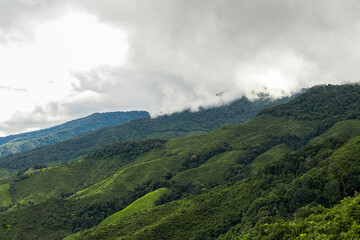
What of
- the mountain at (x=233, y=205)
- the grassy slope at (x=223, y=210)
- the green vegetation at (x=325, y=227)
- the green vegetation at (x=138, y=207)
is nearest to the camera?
the green vegetation at (x=325, y=227)

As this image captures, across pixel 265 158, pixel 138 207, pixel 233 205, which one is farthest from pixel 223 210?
pixel 265 158

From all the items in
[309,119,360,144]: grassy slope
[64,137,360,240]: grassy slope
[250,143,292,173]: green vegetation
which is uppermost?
[309,119,360,144]: grassy slope

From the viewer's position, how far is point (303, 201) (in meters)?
80.4

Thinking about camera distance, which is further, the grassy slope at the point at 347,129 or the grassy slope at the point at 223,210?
the grassy slope at the point at 347,129

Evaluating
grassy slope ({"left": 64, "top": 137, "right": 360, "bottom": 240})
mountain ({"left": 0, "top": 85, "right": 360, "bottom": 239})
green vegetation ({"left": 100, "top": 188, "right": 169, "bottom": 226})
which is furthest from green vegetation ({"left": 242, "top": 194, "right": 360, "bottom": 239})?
green vegetation ({"left": 100, "top": 188, "right": 169, "bottom": 226})

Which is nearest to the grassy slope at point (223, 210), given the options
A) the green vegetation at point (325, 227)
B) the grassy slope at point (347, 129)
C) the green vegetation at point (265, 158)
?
the green vegetation at point (325, 227)

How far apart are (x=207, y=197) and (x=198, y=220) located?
16.1m

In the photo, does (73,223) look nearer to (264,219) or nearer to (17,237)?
(17,237)

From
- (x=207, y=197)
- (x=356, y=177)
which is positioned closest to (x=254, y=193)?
(x=207, y=197)

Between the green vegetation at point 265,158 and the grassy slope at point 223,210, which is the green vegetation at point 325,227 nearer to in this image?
the grassy slope at point 223,210

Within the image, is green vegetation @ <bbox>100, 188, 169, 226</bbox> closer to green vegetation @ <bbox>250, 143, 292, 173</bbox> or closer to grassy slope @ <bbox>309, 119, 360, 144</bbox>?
green vegetation @ <bbox>250, 143, 292, 173</bbox>

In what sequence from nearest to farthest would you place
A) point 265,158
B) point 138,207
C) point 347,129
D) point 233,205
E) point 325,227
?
point 325,227, point 233,205, point 138,207, point 347,129, point 265,158

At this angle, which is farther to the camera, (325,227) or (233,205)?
(233,205)

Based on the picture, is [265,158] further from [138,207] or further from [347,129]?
[138,207]
